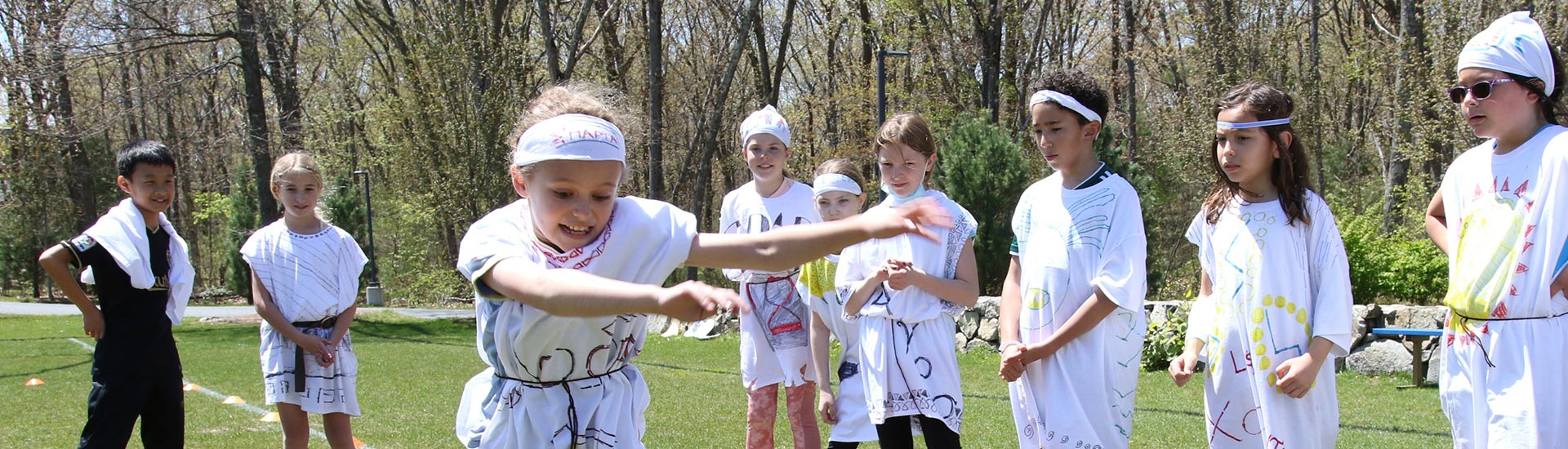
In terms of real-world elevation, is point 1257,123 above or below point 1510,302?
above

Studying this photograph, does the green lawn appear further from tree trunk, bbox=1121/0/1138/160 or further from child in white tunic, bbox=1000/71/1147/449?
tree trunk, bbox=1121/0/1138/160

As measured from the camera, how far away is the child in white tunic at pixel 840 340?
506 cm

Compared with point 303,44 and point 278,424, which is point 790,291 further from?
point 303,44

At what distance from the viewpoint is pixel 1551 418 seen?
3.23 m

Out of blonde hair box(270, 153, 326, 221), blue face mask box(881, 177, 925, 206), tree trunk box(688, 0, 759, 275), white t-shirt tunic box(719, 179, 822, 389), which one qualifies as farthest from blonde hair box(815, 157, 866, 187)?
tree trunk box(688, 0, 759, 275)

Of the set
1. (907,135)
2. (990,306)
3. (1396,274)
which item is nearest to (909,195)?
(907,135)

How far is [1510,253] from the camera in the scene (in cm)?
335

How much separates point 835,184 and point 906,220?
291 cm

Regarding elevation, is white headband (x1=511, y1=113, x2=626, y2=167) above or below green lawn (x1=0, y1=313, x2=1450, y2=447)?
above

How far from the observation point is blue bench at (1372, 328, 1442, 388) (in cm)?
948

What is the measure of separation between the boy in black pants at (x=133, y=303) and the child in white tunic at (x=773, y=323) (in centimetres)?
281

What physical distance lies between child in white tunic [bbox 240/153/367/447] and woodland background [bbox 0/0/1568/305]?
1035 centimetres

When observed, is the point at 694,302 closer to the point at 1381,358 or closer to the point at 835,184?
the point at 835,184

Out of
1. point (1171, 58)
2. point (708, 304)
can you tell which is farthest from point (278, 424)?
point (1171, 58)
